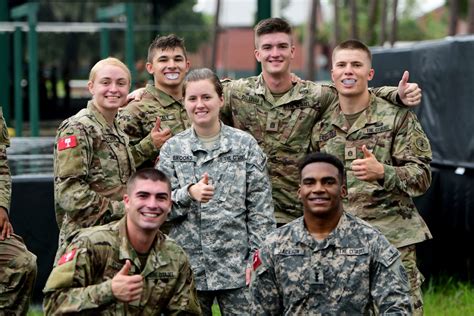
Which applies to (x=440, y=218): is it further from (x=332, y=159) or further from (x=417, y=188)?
(x=332, y=159)

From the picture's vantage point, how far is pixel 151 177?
16.1ft

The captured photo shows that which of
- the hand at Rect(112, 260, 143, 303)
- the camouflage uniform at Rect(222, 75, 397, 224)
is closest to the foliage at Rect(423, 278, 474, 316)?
the camouflage uniform at Rect(222, 75, 397, 224)

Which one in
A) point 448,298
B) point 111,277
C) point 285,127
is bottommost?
point 448,298

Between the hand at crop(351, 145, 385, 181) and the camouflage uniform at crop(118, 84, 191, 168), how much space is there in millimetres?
1261

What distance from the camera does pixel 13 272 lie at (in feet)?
19.3

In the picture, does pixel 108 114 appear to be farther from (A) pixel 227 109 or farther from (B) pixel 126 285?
(B) pixel 126 285

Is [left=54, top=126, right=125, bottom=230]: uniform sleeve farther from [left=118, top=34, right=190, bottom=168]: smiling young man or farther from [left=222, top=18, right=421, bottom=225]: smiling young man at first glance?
[left=222, top=18, right=421, bottom=225]: smiling young man

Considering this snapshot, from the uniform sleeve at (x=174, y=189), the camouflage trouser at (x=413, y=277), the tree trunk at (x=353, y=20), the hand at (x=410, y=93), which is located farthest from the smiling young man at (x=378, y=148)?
the tree trunk at (x=353, y=20)

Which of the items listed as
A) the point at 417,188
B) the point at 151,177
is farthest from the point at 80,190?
the point at 417,188

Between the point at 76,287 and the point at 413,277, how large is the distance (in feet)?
6.38

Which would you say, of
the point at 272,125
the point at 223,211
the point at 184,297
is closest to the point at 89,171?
the point at 223,211

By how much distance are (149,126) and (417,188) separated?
5.24ft

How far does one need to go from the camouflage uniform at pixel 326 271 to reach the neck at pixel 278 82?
1.42 metres

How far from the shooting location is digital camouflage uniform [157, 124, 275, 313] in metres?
5.54
